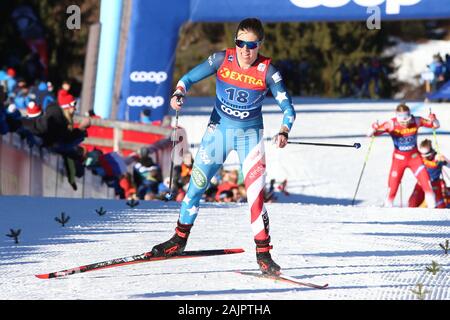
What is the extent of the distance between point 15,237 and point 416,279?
3155 mm

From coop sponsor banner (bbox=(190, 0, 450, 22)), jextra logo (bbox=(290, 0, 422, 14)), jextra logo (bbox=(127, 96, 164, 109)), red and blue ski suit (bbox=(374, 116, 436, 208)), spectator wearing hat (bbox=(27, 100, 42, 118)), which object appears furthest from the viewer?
jextra logo (bbox=(127, 96, 164, 109))

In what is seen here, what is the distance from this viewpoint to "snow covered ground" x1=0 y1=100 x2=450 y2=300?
24.3 ft

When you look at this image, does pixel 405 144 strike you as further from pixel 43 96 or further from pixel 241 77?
pixel 43 96

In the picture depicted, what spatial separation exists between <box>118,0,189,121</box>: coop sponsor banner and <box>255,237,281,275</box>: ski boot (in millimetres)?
13873

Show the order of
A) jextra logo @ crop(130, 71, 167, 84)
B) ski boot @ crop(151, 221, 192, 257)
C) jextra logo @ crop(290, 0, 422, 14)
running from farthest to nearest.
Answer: jextra logo @ crop(130, 71, 167, 84)
jextra logo @ crop(290, 0, 422, 14)
ski boot @ crop(151, 221, 192, 257)

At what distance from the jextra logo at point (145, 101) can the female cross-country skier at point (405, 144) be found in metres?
8.11

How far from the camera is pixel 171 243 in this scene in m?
8.39

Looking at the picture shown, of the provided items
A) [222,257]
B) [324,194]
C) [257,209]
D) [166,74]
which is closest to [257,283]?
[257,209]

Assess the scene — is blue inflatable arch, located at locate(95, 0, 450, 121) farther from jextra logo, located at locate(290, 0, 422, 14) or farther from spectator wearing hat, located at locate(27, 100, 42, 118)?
spectator wearing hat, located at locate(27, 100, 42, 118)

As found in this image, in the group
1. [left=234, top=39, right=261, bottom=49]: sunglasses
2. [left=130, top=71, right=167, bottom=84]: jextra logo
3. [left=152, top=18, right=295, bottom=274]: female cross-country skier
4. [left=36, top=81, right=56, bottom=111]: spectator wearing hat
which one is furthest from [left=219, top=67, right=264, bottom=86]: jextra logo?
[left=36, top=81, right=56, bottom=111]: spectator wearing hat

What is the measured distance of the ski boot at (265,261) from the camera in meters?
7.85

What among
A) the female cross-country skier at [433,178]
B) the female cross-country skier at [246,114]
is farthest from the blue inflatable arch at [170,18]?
the female cross-country skier at [246,114]

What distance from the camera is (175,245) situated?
330 inches

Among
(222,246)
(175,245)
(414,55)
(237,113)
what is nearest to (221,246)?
(222,246)
